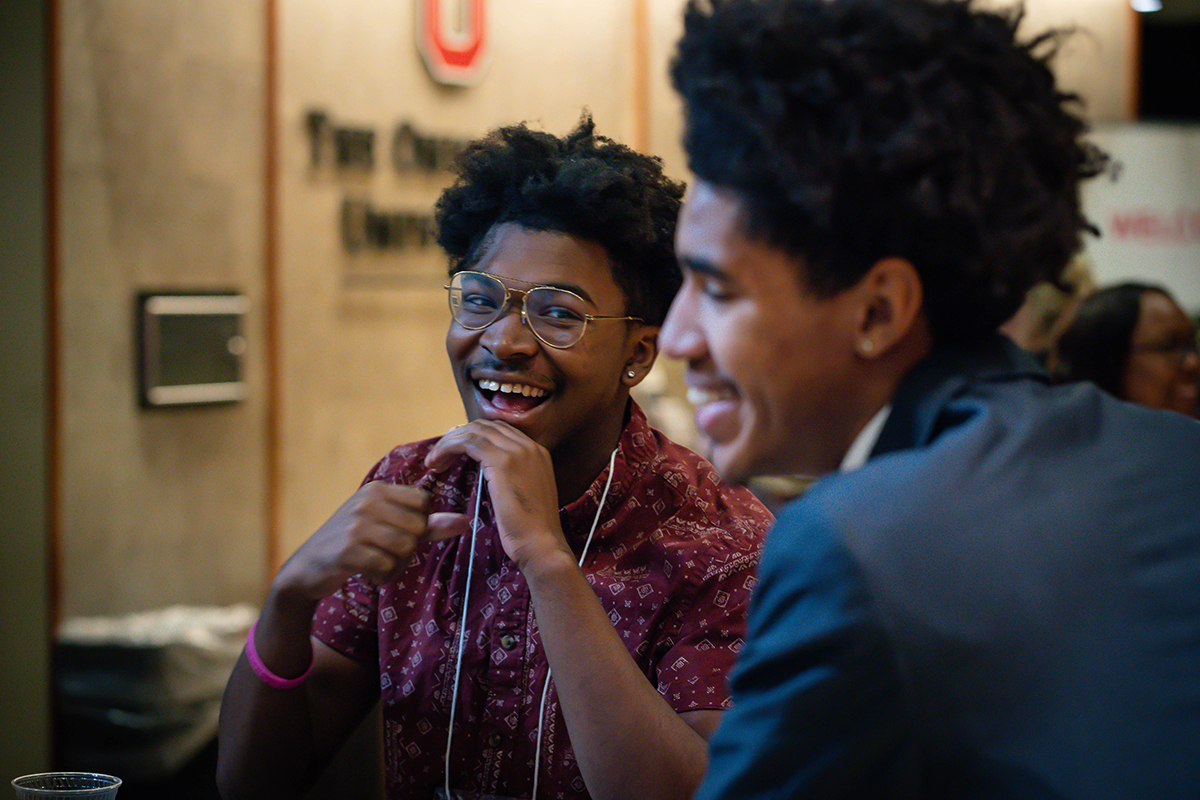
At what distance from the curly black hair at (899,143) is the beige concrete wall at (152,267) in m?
3.11

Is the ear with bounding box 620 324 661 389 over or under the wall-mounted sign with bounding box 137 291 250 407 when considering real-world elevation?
over

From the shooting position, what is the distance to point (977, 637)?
0.85 meters

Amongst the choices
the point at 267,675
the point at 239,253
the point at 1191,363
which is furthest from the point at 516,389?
the point at 1191,363

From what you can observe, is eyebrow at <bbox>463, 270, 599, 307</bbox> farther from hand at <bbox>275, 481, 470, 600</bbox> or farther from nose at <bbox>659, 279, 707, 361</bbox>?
nose at <bbox>659, 279, 707, 361</bbox>

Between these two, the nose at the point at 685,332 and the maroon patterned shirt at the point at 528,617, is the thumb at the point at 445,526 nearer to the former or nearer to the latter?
the maroon patterned shirt at the point at 528,617

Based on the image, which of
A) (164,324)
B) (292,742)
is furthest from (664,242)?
(164,324)

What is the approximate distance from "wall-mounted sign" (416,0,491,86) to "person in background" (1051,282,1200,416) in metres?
2.37

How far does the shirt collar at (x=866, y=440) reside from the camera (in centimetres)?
106

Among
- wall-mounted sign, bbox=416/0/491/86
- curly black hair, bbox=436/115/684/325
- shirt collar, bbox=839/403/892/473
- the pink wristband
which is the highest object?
wall-mounted sign, bbox=416/0/491/86

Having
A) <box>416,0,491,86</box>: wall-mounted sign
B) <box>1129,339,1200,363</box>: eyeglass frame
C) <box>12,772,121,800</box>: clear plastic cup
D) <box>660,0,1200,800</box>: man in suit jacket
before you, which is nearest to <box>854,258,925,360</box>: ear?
<box>660,0,1200,800</box>: man in suit jacket

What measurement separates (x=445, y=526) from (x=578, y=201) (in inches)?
20.2

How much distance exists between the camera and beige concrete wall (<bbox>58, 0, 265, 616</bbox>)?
3676 millimetres

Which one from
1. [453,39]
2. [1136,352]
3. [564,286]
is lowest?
[1136,352]

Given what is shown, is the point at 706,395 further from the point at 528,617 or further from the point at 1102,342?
the point at 1102,342
